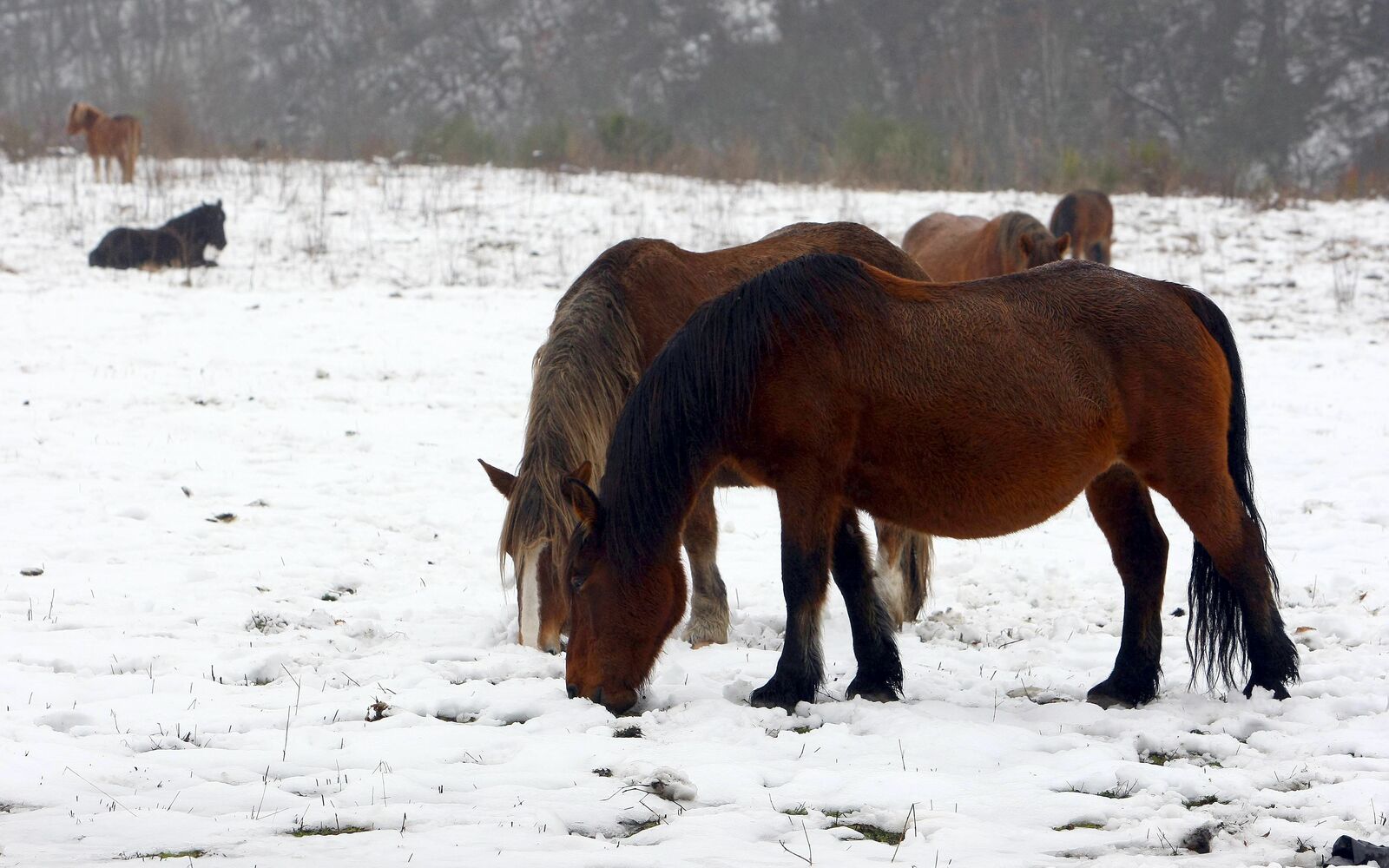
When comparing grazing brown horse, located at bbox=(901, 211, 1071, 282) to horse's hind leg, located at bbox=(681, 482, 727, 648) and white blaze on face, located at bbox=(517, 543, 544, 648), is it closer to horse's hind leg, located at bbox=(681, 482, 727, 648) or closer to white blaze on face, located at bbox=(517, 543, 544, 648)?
horse's hind leg, located at bbox=(681, 482, 727, 648)

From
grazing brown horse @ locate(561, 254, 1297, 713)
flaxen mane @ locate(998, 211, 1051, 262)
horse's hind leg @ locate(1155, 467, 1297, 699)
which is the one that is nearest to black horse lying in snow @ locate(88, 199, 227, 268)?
flaxen mane @ locate(998, 211, 1051, 262)

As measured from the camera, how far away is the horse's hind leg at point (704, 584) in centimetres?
507

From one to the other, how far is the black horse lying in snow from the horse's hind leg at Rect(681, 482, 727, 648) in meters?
11.2

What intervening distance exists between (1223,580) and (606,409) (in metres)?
2.37

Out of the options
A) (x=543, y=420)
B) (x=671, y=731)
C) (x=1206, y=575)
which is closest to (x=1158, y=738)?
(x=1206, y=575)

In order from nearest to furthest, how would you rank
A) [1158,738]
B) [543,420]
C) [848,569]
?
[1158,738] → [848,569] → [543,420]

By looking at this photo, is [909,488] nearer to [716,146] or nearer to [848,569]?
[848,569]

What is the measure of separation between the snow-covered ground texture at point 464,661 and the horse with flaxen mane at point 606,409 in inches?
10.1

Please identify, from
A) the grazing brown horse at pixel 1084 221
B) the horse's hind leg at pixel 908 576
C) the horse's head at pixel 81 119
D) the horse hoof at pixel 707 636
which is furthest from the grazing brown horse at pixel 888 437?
the horse's head at pixel 81 119

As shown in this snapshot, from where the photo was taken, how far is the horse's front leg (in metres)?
3.91

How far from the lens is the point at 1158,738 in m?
3.60

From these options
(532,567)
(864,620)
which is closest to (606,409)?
(532,567)

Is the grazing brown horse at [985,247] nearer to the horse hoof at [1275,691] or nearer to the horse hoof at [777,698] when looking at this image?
the horse hoof at [1275,691]

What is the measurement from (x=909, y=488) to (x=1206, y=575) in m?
1.19
